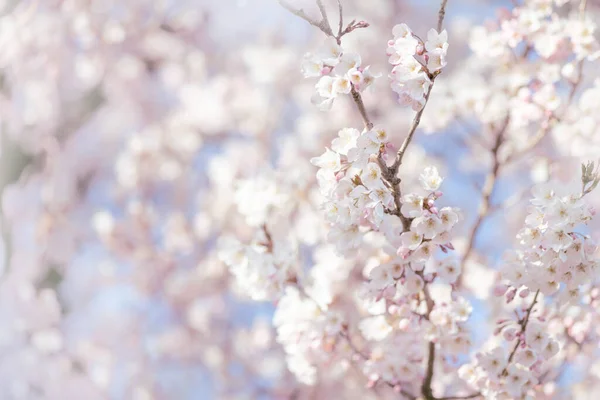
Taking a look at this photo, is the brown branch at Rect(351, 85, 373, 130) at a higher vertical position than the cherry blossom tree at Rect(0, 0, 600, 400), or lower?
higher

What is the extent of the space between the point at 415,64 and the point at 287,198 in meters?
0.80

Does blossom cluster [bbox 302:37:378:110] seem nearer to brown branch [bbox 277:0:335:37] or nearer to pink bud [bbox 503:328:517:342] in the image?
brown branch [bbox 277:0:335:37]

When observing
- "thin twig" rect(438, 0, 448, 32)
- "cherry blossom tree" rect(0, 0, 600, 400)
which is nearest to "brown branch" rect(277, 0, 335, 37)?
"cherry blossom tree" rect(0, 0, 600, 400)

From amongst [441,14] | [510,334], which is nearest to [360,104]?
[441,14]

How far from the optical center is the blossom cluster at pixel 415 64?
99 centimetres

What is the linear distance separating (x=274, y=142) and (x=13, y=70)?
1.69 metres

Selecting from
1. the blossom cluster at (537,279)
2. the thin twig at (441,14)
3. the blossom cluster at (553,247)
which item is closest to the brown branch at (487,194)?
the blossom cluster at (537,279)

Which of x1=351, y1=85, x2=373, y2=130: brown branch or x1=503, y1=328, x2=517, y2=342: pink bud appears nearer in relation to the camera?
x1=351, y1=85, x2=373, y2=130: brown branch

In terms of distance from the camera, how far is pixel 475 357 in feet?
4.25

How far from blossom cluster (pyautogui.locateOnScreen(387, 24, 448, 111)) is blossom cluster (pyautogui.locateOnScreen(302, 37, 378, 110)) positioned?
2.0 inches

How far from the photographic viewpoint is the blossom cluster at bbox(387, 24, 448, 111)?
991mm

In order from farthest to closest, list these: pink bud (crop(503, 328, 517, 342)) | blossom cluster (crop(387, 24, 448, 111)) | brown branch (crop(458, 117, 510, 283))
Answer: brown branch (crop(458, 117, 510, 283)) < pink bud (crop(503, 328, 517, 342)) < blossom cluster (crop(387, 24, 448, 111))

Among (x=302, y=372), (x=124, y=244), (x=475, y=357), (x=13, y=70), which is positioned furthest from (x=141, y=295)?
(x=475, y=357)

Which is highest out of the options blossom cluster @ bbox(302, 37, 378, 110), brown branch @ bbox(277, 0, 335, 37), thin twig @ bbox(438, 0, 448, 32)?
thin twig @ bbox(438, 0, 448, 32)
